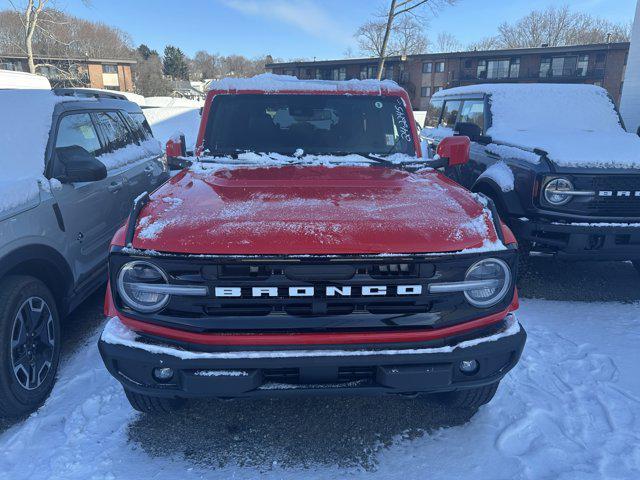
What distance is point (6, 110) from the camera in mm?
3496

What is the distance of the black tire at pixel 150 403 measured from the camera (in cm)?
258

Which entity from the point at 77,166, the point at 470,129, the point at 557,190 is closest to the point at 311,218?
the point at 77,166

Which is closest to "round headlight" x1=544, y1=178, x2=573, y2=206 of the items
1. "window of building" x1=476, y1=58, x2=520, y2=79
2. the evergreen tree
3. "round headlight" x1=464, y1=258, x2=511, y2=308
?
"round headlight" x1=464, y1=258, x2=511, y2=308

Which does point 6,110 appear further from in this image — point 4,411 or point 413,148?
point 413,148

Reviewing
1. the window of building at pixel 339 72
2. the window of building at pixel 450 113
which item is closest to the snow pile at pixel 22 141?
the window of building at pixel 450 113

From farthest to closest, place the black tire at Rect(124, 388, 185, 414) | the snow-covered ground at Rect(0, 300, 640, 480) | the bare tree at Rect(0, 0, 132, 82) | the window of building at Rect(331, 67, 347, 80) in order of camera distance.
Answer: the window of building at Rect(331, 67, 347, 80) < the bare tree at Rect(0, 0, 132, 82) < the black tire at Rect(124, 388, 185, 414) < the snow-covered ground at Rect(0, 300, 640, 480)

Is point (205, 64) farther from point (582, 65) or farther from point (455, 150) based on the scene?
point (455, 150)

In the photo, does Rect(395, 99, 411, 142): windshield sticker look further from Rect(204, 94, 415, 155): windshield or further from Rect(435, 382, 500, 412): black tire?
Rect(435, 382, 500, 412): black tire

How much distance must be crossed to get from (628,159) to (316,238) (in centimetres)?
391

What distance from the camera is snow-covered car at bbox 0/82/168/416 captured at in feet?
9.11

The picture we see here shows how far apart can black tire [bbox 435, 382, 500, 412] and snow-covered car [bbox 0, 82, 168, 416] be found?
2537 millimetres

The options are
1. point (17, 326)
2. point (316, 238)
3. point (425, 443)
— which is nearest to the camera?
point (316, 238)

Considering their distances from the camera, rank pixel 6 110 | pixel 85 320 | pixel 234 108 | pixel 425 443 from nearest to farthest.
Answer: pixel 425 443, pixel 6 110, pixel 234 108, pixel 85 320

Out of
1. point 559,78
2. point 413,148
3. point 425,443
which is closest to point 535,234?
point 413,148
